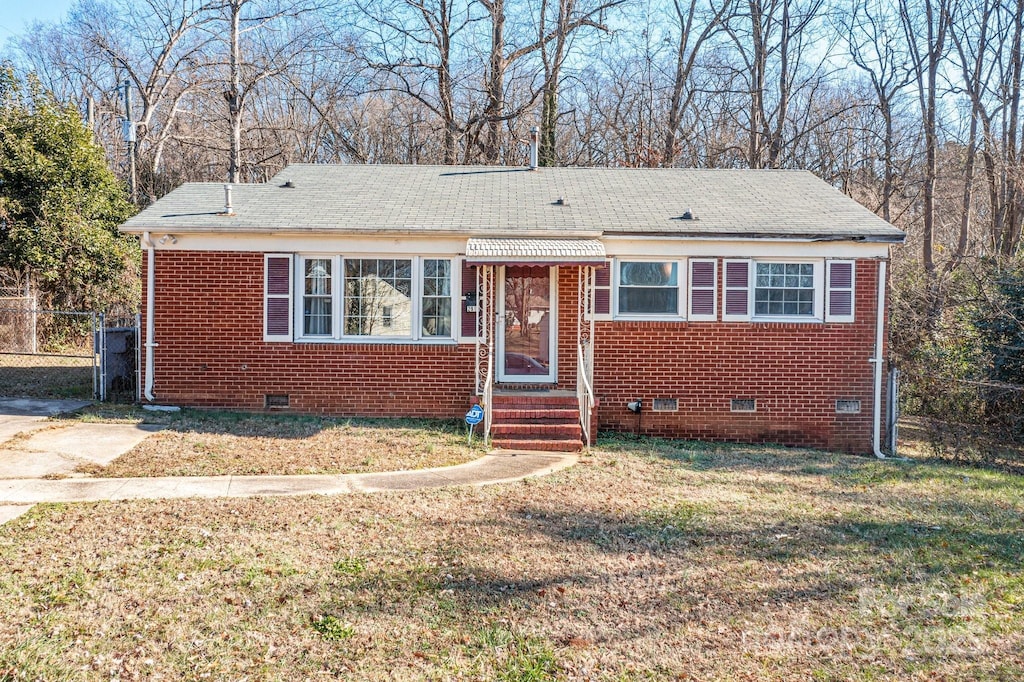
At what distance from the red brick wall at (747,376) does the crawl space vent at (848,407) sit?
72 mm

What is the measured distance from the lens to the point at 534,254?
11125 millimetres

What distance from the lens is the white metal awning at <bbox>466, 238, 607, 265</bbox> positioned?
1107 centimetres

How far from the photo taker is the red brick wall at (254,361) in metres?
12.1

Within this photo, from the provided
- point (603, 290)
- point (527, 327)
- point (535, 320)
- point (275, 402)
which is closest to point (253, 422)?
point (275, 402)

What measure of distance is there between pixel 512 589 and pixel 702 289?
7951 mm

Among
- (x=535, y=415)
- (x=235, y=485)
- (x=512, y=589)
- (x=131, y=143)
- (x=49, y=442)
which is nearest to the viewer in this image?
(x=512, y=589)

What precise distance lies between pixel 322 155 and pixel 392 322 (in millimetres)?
20075

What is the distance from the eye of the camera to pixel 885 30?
25.7 m

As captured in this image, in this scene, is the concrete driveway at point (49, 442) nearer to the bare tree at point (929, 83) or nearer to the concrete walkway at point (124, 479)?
the concrete walkway at point (124, 479)

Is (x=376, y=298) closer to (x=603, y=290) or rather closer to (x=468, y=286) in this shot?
(x=468, y=286)

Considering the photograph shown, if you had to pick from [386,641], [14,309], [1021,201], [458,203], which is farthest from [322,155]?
[386,641]

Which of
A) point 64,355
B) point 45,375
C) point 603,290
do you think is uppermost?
point 603,290

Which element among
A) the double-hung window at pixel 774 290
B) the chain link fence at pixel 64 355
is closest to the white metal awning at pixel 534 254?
the double-hung window at pixel 774 290

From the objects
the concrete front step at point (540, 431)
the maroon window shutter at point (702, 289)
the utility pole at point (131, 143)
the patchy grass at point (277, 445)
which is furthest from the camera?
the utility pole at point (131, 143)
